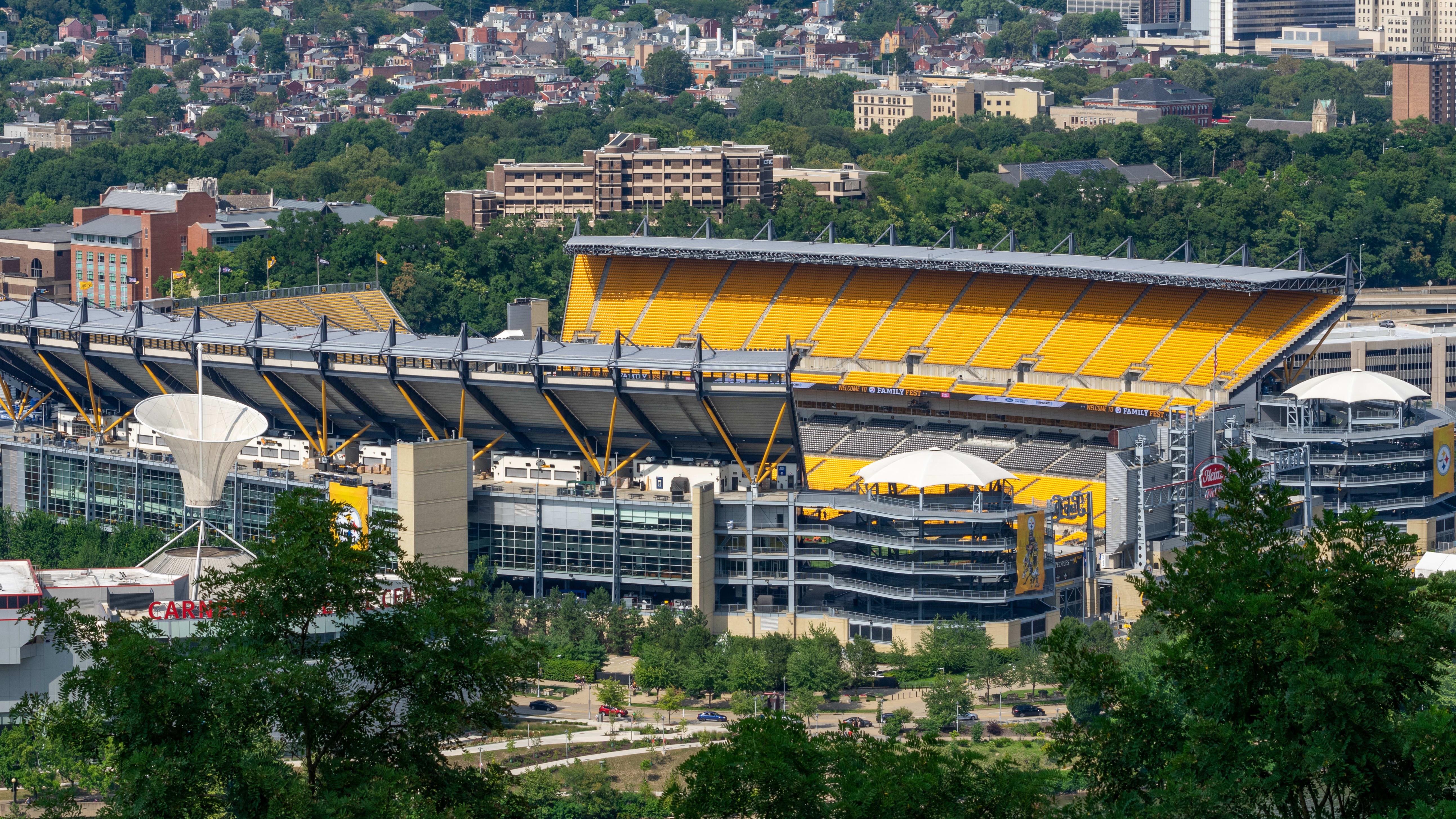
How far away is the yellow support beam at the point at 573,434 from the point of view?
112062mm

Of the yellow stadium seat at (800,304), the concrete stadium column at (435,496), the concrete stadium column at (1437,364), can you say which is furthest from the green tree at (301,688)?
the concrete stadium column at (1437,364)

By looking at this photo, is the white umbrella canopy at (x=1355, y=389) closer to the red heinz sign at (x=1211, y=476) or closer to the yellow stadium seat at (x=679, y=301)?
the red heinz sign at (x=1211, y=476)

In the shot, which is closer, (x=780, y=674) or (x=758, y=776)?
(x=758, y=776)

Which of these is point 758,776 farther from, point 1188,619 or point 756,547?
point 756,547

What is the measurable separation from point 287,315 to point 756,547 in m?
40.6

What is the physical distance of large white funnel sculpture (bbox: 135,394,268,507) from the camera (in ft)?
330

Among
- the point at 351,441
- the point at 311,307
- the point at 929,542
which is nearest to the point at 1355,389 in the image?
the point at 929,542

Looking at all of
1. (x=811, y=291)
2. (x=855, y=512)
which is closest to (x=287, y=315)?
(x=811, y=291)

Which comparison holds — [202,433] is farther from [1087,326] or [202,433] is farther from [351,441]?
[1087,326]

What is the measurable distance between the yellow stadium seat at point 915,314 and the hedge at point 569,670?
4453 cm

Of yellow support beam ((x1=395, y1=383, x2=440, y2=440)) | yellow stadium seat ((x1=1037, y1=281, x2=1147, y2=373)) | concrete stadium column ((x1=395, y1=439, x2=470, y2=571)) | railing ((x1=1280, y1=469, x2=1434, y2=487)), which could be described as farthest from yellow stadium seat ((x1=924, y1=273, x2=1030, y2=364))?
concrete stadium column ((x1=395, y1=439, x2=470, y2=571))

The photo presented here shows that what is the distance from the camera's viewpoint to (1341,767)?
1783 inches

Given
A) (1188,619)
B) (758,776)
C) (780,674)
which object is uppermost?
(1188,619)

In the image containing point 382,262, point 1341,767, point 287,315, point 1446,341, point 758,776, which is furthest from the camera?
point 382,262
